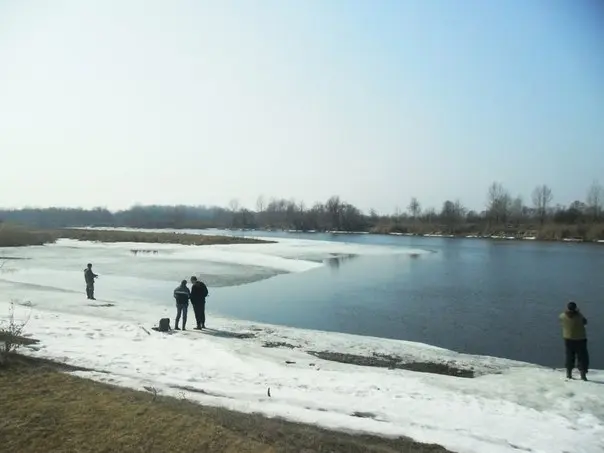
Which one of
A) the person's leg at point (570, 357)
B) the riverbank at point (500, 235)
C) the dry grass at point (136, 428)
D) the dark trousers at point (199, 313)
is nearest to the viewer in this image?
the dry grass at point (136, 428)

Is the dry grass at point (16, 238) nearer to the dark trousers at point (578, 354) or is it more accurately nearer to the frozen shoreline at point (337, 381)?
the frozen shoreline at point (337, 381)

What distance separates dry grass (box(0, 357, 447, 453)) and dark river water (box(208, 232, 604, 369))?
9103mm

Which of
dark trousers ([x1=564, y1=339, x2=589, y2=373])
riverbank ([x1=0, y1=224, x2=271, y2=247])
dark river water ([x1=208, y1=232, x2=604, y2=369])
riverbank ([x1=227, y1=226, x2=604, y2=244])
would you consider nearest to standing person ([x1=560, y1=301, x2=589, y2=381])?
dark trousers ([x1=564, y1=339, x2=589, y2=373])

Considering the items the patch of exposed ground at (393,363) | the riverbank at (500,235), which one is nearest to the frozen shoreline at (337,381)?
the patch of exposed ground at (393,363)

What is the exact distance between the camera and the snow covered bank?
23.6 ft

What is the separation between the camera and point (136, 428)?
587 cm

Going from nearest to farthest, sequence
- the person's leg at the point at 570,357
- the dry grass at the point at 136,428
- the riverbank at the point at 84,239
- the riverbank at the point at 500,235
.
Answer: the dry grass at the point at 136,428 → the person's leg at the point at 570,357 → the riverbank at the point at 84,239 → the riverbank at the point at 500,235

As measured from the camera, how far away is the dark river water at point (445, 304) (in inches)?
615

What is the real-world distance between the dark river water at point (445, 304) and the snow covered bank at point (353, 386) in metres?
2.43

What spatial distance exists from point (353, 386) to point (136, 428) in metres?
4.52

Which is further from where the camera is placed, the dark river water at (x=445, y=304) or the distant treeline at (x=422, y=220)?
the distant treeline at (x=422, y=220)

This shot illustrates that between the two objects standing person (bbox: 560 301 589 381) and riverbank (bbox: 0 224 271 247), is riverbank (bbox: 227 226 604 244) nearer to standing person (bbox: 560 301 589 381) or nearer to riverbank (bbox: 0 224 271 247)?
riverbank (bbox: 0 224 271 247)

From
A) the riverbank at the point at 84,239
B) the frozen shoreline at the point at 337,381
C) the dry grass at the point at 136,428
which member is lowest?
the frozen shoreline at the point at 337,381

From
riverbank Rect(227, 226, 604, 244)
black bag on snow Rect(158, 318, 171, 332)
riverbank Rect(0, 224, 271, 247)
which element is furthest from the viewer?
riverbank Rect(227, 226, 604, 244)
